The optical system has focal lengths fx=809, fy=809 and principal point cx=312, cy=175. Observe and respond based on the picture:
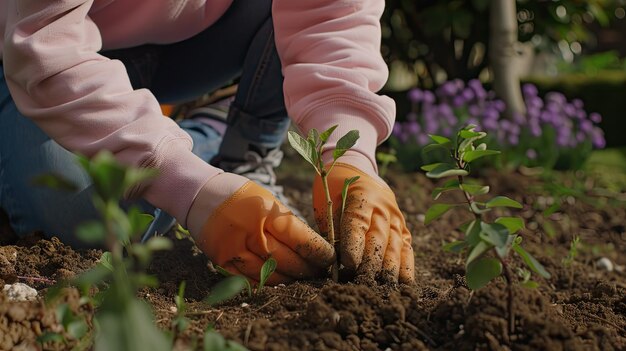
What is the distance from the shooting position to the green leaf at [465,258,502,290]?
4.11 ft

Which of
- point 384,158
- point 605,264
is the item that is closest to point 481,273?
point 605,264

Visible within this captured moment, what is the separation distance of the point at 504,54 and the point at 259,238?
308 centimetres

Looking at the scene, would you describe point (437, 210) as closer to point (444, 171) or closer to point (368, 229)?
point (444, 171)

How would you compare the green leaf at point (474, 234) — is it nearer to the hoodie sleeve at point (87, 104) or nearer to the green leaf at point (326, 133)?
the green leaf at point (326, 133)

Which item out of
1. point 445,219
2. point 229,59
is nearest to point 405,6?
point 445,219

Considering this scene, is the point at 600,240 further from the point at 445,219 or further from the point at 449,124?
the point at 449,124

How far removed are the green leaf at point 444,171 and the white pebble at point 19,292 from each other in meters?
0.73

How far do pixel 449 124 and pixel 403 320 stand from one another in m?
2.78

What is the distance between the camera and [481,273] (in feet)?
4.12

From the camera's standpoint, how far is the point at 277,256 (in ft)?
5.16

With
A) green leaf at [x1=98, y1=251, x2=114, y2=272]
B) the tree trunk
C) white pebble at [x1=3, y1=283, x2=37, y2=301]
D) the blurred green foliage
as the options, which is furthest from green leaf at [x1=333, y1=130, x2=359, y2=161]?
the blurred green foliage

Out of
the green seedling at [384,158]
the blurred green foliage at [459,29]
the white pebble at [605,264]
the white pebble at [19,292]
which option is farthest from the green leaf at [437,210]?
the blurred green foliage at [459,29]

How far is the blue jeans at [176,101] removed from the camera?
204 cm

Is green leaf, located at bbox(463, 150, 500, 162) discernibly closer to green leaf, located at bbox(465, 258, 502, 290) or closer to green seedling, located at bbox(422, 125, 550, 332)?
green seedling, located at bbox(422, 125, 550, 332)
